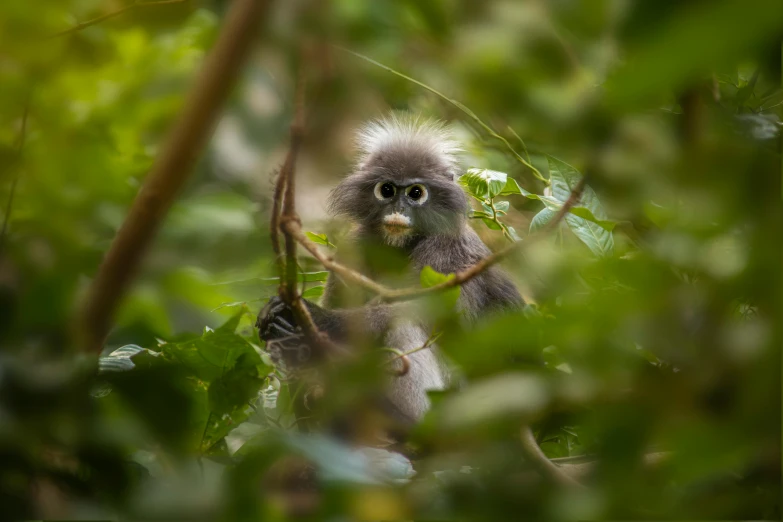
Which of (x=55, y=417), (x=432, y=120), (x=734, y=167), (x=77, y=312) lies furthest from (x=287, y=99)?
(x=432, y=120)

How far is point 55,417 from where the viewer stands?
739mm

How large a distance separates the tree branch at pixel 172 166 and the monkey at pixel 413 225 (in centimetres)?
246

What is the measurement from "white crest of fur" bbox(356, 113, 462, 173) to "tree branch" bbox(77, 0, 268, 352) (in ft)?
12.6

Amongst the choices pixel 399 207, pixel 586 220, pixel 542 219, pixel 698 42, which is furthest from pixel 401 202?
pixel 698 42

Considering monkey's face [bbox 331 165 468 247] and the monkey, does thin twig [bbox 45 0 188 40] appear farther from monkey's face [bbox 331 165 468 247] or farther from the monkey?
monkey's face [bbox 331 165 468 247]

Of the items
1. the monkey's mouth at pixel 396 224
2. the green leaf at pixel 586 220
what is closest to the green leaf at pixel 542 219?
the green leaf at pixel 586 220

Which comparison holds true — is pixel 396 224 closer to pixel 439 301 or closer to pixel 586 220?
pixel 586 220

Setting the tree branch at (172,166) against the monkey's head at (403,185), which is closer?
the tree branch at (172,166)

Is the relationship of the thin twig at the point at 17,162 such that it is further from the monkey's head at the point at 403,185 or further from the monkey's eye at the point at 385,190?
the monkey's eye at the point at 385,190

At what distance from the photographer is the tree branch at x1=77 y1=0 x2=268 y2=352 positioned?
29.2 inches

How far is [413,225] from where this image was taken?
4254mm

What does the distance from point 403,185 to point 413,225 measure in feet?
1.01

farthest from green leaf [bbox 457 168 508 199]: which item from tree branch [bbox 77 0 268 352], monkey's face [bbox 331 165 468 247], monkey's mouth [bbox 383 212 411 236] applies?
tree branch [bbox 77 0 268 352]

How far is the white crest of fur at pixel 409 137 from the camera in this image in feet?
15.2
